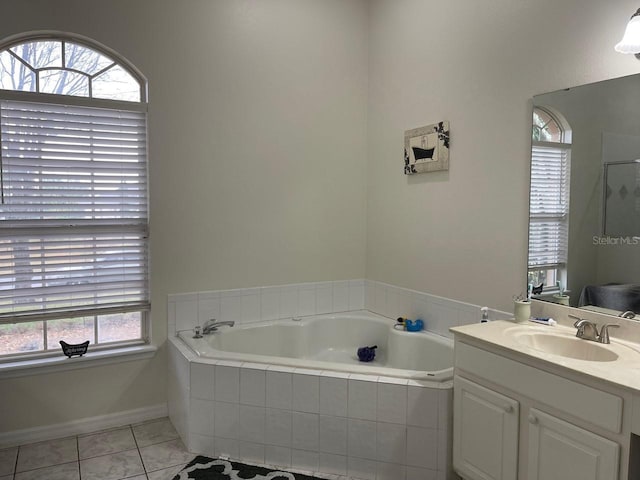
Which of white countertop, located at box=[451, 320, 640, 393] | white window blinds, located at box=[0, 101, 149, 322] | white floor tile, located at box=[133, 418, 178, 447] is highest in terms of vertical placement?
white window blinds, located at box=[0, 101, 149, 322]

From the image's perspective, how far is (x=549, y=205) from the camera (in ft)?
8.11

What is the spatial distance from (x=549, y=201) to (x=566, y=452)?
3.98 ft

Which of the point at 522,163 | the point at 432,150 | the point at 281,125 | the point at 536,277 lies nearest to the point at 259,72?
the point at 281,125

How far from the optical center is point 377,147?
3.77m

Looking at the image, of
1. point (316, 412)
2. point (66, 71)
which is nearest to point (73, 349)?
point (316, 412)

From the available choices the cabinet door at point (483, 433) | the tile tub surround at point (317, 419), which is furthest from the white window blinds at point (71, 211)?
the cabinet door at point (483, 433)

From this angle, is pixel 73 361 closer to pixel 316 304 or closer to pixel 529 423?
pixel 316 304

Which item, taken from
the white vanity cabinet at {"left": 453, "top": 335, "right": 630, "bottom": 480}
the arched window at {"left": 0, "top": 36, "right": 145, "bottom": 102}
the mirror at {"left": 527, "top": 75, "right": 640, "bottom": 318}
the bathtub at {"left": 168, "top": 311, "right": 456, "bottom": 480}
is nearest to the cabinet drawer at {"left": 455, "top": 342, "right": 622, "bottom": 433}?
the white vanity cabinet at {"left": 453, "top": 335, "right": 630, "bottom": 480}

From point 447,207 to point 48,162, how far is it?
8.03 ft

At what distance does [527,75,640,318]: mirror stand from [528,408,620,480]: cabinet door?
67 cm

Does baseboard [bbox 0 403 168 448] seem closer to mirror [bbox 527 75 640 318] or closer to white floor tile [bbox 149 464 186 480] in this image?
white floor tile [bbox 149 464 186 480]

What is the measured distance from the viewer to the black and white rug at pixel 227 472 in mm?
2527

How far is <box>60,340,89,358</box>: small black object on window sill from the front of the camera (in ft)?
9.71

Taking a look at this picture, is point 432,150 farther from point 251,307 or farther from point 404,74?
point 251,307
